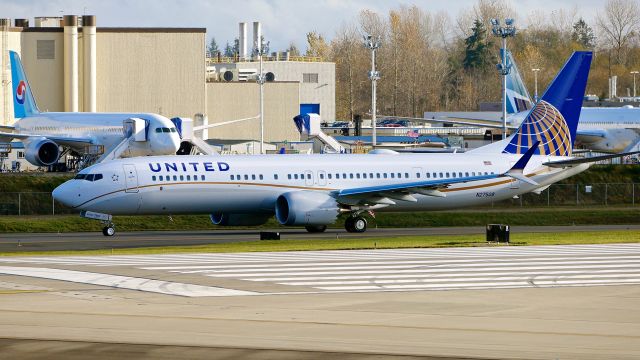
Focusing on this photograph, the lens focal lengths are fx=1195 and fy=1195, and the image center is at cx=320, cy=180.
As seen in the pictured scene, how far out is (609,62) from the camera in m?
189

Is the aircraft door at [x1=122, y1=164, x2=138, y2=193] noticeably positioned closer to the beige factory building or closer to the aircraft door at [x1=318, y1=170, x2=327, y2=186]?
the aircraft door at [x1=318, y1=170, x2=327, y2=186]

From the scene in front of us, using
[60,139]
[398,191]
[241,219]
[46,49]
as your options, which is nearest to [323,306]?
[398,191]

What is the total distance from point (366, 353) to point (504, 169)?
1465 inches

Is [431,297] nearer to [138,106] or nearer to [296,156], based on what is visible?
[296,156]

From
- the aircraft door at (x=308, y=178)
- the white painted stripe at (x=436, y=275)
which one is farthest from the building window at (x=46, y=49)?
the white painted stripe at (x=436, y=275)

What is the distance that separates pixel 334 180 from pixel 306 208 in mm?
2844

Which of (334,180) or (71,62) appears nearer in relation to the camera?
(334,180)

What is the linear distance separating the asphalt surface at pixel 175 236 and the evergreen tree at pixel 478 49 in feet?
456

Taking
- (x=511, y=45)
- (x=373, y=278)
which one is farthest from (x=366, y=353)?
(x=511, y=45)

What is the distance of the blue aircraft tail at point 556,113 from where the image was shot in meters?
54.6

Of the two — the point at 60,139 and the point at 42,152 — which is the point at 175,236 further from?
the point at 60,139

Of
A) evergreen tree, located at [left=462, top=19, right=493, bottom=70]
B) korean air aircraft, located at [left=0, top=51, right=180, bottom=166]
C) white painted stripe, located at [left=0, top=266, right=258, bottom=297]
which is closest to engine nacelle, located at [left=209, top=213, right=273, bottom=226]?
white painted stripe, located at [left=0, top=266, right=258, bottom=297]

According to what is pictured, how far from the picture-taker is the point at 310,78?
145750 millimetres

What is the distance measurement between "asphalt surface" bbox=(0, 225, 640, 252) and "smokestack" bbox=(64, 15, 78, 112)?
54.0 meters
